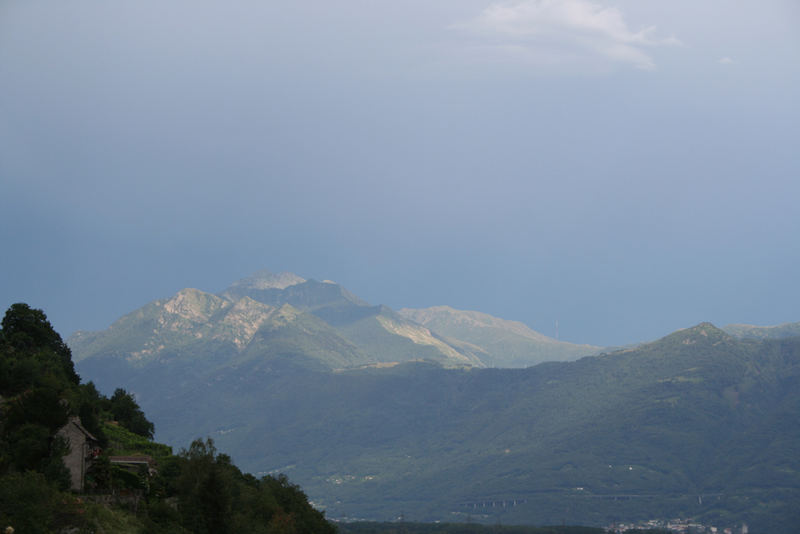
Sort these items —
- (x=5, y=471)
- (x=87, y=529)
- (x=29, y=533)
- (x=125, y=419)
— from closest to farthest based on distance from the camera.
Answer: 1. (x=29, y=533)
2. (x=87, y=529)
3. (x=5, y=471)
4. (x=125, y=419)

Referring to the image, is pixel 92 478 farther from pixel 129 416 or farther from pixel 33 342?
pixel 129 416

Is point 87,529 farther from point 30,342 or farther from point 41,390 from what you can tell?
point 30,342

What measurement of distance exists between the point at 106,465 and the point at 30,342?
44.6 metres

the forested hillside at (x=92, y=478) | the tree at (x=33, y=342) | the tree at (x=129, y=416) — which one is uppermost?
the tree at (x=33, y=342)

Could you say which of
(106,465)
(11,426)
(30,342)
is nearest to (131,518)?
(106,465)

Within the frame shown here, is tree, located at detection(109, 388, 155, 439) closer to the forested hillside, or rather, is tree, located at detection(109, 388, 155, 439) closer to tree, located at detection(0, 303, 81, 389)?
tree, located at detection(0, 303, 81, 389)

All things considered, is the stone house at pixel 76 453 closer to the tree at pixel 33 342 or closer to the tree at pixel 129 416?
the tree at pixel 33 342

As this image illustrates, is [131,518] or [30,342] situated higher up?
[30,342]

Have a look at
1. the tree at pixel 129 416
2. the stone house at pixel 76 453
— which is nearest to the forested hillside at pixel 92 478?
the stone house at pixel 76 453

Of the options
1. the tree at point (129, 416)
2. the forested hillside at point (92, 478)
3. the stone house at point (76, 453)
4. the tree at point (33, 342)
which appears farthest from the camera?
the tree at point (129, 416)

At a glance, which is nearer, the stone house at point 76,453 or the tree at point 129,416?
the stone house at point 76,453

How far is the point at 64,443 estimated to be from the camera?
227ft

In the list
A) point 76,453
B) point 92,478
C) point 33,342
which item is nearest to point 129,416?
point 33,342

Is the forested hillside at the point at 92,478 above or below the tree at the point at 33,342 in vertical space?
below
